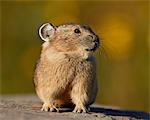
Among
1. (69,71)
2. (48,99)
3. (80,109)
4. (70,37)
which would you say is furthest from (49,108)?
(70,37)

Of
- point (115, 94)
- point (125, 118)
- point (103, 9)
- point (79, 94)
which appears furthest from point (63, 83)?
point (103, 9)

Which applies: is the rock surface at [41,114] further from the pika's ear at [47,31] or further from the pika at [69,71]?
the pika's ear at [47,31]

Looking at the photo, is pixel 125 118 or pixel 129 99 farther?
pixel 129 99

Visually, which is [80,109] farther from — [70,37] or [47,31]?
[47,31]

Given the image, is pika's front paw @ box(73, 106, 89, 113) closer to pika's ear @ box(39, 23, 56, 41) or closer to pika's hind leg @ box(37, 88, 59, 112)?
pika's hind leg @ box(37, 88, 59, 112)

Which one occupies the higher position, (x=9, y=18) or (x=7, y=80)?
(x=9, y=18)

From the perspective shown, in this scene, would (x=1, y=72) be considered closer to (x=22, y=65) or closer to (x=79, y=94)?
(x=22, y=65)
